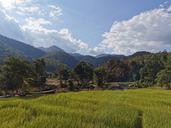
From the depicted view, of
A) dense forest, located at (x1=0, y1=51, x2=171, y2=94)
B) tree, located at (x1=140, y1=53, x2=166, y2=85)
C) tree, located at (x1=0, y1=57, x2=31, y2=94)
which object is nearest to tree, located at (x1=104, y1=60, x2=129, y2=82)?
dense forest, located at (x1=0, y1=51, x2=171, y2=94)

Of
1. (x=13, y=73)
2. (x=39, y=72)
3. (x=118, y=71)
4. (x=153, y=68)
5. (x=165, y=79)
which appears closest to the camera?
(x=13, y=73)

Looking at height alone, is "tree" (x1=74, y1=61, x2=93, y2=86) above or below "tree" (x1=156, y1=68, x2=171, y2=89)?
above

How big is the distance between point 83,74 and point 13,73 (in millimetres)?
37594

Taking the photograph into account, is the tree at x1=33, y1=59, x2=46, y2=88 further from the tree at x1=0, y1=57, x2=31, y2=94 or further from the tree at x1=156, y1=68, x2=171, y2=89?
the tree at x1=156, y1=68, x2=171, y2=89

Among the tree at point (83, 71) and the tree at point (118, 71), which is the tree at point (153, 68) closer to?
the tree at point (83, 71)

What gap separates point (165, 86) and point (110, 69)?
201ft

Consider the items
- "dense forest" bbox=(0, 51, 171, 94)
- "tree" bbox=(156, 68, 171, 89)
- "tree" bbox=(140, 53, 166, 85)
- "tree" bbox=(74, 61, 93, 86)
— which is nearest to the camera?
"dense forest" bbox=(0, 51, 171, 94)

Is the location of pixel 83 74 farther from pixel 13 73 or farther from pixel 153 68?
pixel 13 73

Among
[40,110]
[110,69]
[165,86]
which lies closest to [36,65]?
[165,86]

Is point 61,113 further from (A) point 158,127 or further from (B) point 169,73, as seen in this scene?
(B) point 169,73

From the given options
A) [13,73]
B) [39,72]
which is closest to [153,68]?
[39,72]

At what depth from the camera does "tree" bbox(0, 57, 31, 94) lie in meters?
65.6

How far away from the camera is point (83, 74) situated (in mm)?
101562

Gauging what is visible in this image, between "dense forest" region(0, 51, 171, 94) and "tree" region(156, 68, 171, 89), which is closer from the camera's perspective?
"dense forest" region(0, 51, 171, 94)
